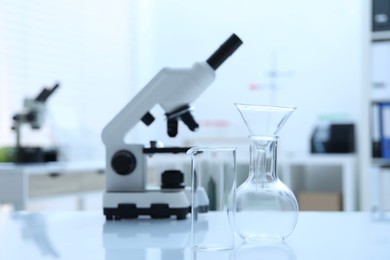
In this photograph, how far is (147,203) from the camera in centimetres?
101

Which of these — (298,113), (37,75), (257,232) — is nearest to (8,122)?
(37,75)

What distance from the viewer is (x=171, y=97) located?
1.02m

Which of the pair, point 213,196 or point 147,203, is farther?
point 147,203

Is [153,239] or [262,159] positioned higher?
[262,159]

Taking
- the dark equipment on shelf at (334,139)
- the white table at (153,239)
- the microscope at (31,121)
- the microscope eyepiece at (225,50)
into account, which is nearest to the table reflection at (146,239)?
the white table at (153,239)

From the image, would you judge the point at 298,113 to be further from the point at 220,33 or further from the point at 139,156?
the point at 139,156

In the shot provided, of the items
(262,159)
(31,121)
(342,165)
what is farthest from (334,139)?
(262,159)

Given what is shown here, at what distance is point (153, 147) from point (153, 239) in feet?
0.84

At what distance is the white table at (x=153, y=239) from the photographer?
690 mm

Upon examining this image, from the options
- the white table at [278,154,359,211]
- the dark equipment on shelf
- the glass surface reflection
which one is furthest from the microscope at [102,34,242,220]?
the dark equipment on shelf

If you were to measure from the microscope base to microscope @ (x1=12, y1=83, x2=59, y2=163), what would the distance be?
62.4 inches

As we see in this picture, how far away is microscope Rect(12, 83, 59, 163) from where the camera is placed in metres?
2.51

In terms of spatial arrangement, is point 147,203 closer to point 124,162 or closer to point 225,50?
point 124,162

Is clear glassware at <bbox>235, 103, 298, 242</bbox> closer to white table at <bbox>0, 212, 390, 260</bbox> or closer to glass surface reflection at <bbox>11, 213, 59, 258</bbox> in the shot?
white table at <bbox>0, 212, 390, 260</bbox>
